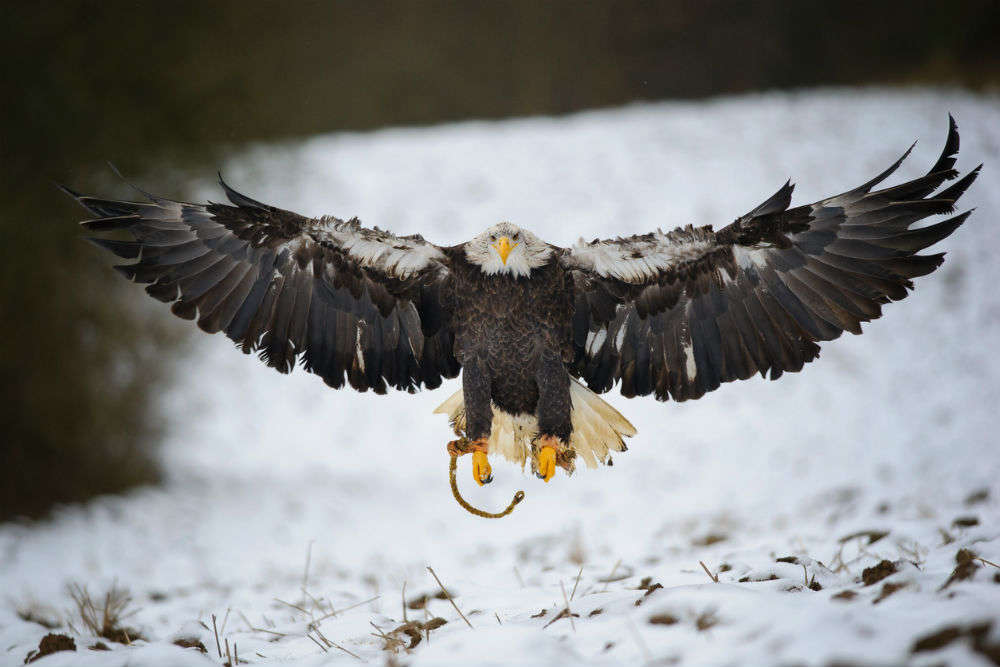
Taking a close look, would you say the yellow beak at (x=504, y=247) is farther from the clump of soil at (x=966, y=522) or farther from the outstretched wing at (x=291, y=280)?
the clump of soil at (x=966, y=522)

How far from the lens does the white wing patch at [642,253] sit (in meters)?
2.97

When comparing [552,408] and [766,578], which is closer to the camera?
[766,578]

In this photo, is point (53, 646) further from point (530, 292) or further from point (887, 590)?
point (887, 590)

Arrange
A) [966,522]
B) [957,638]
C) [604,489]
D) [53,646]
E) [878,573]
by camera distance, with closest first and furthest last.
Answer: [957,638]
[878,573]
[53,646]
[966,522]
[604,489]

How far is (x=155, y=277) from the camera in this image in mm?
3137

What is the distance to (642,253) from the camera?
9.92 ft

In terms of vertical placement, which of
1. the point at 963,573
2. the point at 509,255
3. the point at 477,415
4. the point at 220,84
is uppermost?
the point at 220,84

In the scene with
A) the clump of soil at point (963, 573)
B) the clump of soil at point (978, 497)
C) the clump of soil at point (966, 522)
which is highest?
the clump of soil at point (978, 497)

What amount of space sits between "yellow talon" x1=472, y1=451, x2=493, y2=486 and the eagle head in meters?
0.82

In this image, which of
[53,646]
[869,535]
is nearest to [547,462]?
[869,535]

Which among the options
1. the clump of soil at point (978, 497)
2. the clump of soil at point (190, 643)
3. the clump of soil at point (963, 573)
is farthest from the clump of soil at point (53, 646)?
the clump of soil at point (978, 497)

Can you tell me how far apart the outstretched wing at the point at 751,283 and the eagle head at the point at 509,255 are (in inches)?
7.0

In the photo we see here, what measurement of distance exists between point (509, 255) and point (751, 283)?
1110 millimetres

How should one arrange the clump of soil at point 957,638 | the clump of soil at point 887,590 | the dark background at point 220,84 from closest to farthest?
the clump of soil at point 957,638 < the clump of soil at point 887,590 < the dark background at point 220,84
